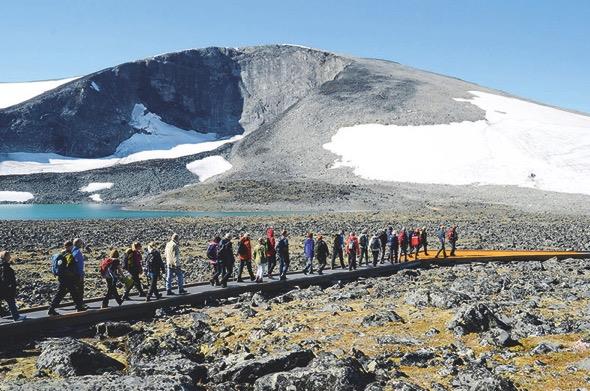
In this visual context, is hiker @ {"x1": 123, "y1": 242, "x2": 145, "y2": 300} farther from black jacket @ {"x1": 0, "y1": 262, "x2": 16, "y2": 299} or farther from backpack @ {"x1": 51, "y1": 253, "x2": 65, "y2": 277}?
black jacket @ {"x1": 0, "y1": 262, "x2": 16, "y2": 299}

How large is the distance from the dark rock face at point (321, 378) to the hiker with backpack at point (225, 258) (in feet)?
40.3

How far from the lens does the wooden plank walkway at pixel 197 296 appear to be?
14867 millimetres

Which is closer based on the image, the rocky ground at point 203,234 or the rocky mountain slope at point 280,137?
the rocky ground at point 203,234

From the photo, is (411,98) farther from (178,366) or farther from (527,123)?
(178,366)

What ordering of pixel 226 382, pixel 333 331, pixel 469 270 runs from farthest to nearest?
1. pixel 469 270
2. pixel 333 331
3. pixel 226 382

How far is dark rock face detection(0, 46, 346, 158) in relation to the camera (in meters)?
153

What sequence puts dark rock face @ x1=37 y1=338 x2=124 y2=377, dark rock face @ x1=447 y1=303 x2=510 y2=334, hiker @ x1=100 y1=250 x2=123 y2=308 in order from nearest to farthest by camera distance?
dark rock face @ x1=37 y1=338 x2=124 y2=377
dark rock face @ x1=447 y1=303 x2=510 y2=334
hiker @ x1=100 y1=250 x2=123 y2=308

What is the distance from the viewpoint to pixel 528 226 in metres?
57.2

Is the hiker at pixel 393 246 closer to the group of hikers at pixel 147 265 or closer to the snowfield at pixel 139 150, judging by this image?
the group of hikers at pixel 147 265

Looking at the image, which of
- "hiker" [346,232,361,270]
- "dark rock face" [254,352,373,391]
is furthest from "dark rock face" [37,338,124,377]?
"hiker" [346,232,361,270]

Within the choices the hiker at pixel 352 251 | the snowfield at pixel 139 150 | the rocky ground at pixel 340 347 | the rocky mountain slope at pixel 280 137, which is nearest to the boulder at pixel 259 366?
the rocky ground at pixel 340 347

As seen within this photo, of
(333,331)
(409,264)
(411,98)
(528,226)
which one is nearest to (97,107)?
(411,98)

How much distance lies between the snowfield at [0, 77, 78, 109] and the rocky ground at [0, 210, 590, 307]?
125859mm

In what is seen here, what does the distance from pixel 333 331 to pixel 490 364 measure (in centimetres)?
438
